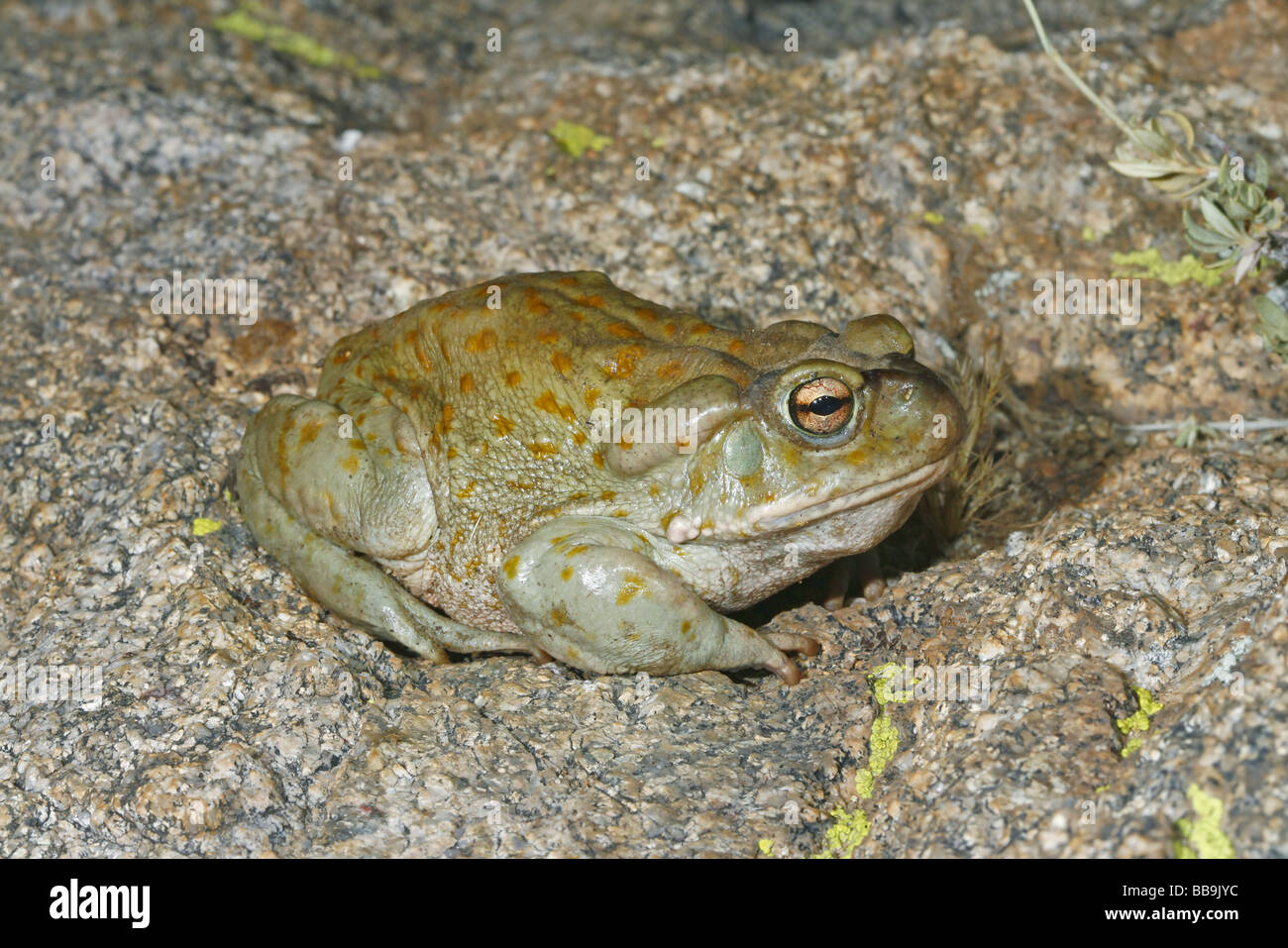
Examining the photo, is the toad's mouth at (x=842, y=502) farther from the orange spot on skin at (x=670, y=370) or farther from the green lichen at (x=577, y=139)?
the green lichen at (x=577, y=139)

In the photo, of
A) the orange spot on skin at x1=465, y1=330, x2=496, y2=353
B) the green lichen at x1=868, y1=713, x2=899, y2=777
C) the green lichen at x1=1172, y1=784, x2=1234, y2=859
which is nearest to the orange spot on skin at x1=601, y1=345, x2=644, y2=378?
the orange spot on skin at x1=465, y1=330, x2=496, y2=353

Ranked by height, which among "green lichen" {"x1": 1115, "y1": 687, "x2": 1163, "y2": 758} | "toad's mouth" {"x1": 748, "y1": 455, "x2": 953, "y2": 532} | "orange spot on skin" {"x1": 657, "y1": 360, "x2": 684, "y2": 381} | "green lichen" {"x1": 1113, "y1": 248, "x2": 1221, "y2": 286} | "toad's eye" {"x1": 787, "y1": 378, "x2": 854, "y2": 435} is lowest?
"green lichen" {"x1": 1115, "y1": 687, "x2": 1163, "y2": 758}

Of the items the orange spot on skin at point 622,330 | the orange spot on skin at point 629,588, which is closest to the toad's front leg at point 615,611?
the orange spot on skin at point 629,588

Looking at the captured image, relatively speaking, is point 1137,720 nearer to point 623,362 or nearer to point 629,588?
point 629,588

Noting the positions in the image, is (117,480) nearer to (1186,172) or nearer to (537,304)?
(537,304)

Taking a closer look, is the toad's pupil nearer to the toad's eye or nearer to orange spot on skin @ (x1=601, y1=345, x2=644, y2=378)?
the toad's eye

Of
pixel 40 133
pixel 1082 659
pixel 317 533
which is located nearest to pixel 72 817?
pixel 317 533

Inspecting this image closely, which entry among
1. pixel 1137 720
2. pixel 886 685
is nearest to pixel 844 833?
pixel 886 685
